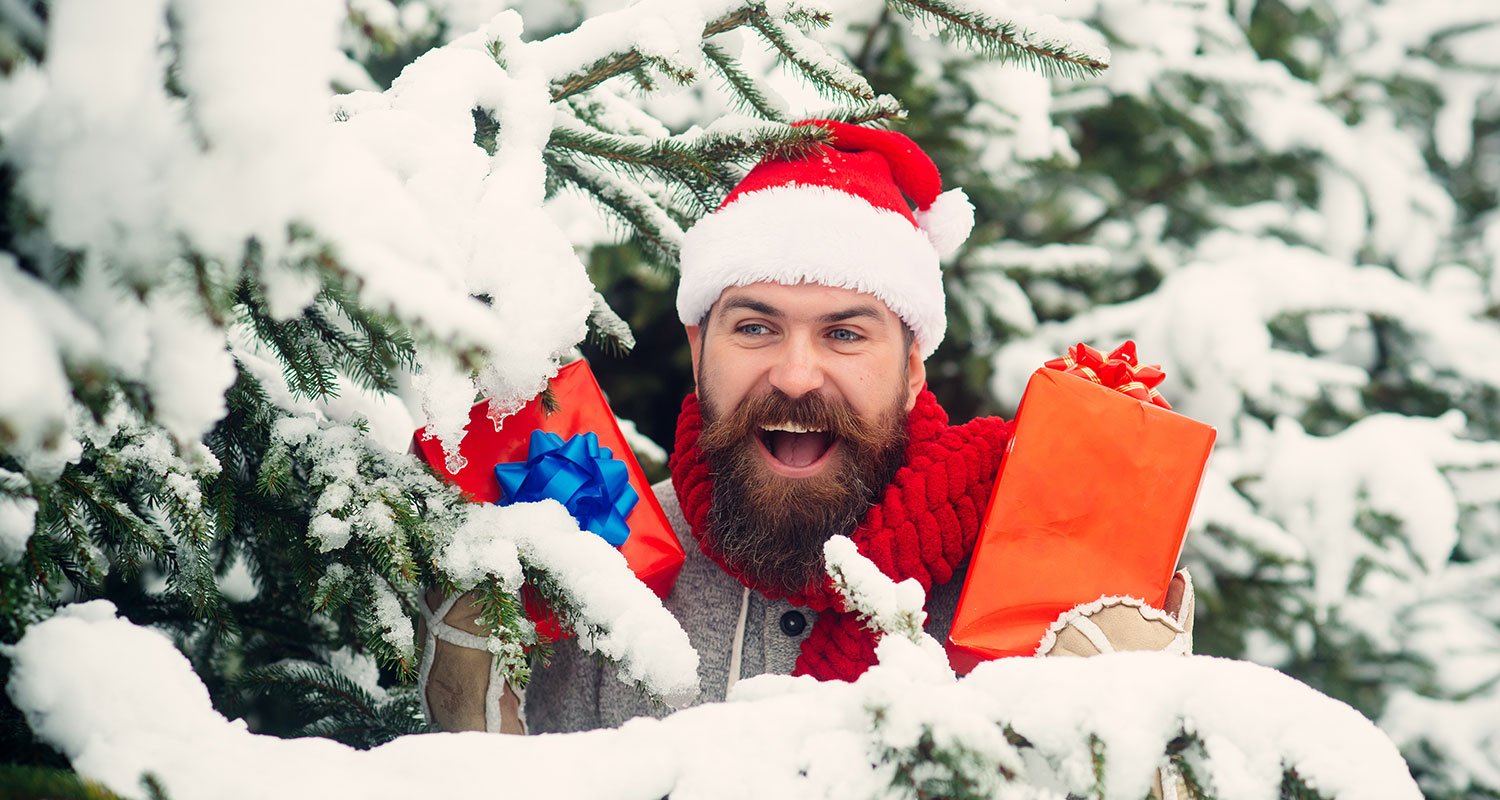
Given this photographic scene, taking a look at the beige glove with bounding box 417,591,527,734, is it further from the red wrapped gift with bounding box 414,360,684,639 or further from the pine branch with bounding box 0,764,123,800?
the pine branch with bounding box 0,764,123,800

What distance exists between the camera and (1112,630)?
161 cm

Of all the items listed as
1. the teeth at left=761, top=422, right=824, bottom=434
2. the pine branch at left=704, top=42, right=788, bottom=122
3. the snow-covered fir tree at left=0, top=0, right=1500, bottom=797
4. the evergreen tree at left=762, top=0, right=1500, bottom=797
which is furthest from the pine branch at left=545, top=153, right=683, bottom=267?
the evergreen tree at left=762, top=0, right=1500, bottom=797

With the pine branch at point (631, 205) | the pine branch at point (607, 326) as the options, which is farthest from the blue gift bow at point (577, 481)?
the pine branch at point (631, 205)

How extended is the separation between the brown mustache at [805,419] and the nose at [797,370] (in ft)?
0.08

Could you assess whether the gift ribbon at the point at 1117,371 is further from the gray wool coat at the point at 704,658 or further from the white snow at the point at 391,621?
the white snow at the point at 391,621

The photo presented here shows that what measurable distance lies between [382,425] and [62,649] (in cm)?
74

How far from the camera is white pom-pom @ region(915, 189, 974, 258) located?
82.3 inches

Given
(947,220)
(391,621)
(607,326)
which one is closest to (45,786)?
(391,621)

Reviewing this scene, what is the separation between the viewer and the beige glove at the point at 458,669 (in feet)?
5.43

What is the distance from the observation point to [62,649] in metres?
0.92

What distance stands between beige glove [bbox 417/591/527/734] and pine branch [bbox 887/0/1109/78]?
3.75ft

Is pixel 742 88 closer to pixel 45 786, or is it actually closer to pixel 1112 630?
pixel 1112 630

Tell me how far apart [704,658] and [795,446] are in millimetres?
447

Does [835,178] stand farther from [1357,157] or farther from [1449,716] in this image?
[1449,716]
